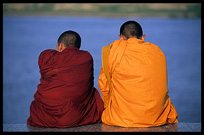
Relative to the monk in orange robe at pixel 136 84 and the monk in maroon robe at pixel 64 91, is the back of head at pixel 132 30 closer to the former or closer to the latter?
the monk in orange robe at pixel 136 84

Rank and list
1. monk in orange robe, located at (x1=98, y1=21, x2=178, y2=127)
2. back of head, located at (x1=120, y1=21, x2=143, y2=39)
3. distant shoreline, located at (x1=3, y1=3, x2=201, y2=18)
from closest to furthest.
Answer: monk in orange robe, located at (x1=98, y1=21, x2=178, y2=127) → back of head, located at (x1=120, y1=21, x2=143, y2=39) → distant shoreline, located at (x1=3, y1=3, x2=201, y2=18)

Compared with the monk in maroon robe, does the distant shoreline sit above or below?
above

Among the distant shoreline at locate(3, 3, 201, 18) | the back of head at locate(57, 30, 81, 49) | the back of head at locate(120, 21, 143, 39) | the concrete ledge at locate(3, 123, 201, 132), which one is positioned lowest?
the concrete ledge at locate(3, 123, 201, 132)

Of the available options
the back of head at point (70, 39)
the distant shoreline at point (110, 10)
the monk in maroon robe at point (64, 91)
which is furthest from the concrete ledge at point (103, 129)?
the distant shoreline at point (110, 10)

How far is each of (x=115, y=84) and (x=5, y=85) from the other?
4.64m

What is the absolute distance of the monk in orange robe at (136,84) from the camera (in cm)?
300

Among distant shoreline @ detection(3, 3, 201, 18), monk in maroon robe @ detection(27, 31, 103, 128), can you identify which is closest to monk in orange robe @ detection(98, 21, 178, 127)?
monk in maroon robe @ detection(27, 31, 103, 128)

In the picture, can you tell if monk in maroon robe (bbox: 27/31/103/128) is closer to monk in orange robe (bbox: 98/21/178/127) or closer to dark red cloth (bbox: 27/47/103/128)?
dark red cloth (bbox: 27/47/103/128)

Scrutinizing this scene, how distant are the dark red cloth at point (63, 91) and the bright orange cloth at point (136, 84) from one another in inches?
8.6

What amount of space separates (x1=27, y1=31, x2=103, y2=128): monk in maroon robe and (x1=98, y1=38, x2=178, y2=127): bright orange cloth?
0.21 meters

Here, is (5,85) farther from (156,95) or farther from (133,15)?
(133,15)

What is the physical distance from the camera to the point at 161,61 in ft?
10.1

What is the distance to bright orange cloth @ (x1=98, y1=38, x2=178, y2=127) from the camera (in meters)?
3.00

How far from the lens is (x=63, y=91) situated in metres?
3.02
